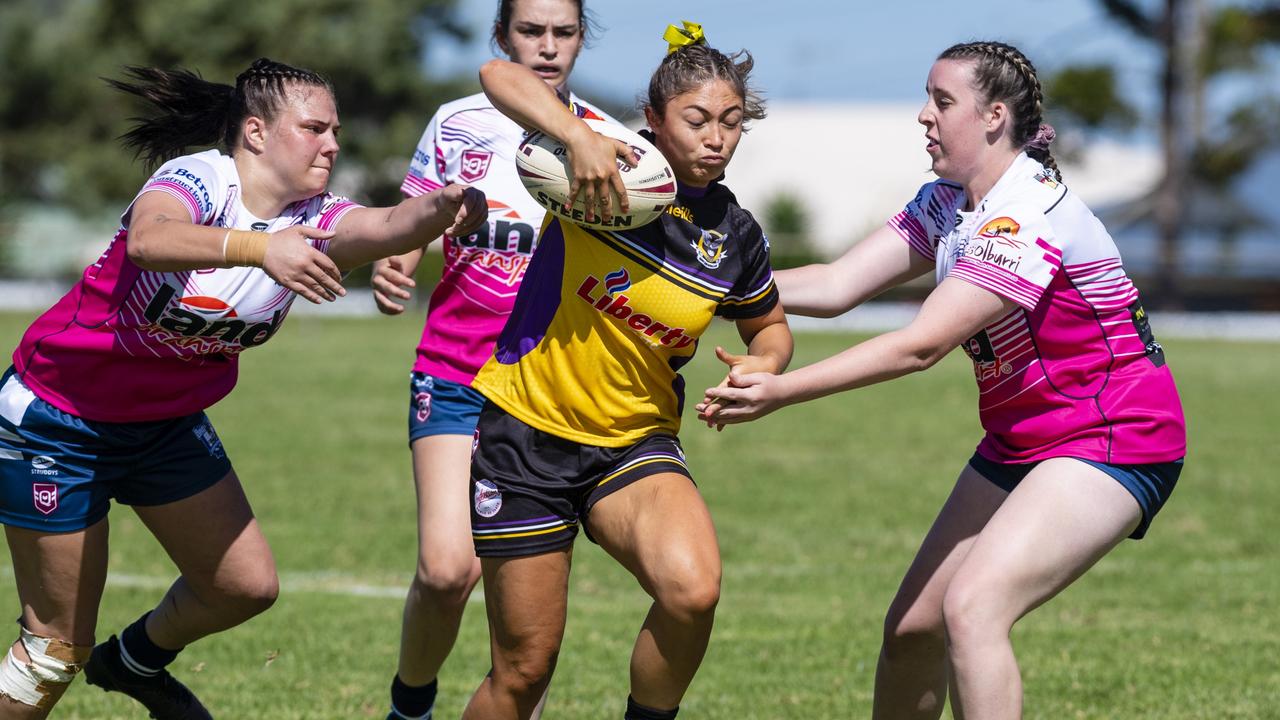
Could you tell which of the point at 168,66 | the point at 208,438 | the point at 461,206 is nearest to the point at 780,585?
the point at 208,438

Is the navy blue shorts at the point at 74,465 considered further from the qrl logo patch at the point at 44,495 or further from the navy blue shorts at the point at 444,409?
the navy blue shorts at the point at 444,409

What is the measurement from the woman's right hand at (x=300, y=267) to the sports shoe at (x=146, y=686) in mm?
1876

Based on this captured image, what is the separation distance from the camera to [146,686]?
520 cm

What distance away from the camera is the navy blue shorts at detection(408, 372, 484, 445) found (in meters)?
5.63

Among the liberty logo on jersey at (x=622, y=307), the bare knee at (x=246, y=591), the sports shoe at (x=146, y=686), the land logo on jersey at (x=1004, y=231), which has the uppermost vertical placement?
the land logo on jersey at (x=1004, y=231)

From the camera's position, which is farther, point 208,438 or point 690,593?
point 208,438

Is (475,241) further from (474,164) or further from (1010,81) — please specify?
(1010,81)

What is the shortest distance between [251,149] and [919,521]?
755cm

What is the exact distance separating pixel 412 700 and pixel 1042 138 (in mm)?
2983

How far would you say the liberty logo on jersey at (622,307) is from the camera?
4281 mm

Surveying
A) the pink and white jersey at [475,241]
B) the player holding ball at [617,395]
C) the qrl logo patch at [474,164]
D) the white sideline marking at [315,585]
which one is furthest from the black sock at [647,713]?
the white sideline marking at [315,585]

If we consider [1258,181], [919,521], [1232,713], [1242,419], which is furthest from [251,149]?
[1258,181]

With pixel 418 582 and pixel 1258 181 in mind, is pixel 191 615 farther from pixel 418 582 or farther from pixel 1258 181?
pixel 1258 181

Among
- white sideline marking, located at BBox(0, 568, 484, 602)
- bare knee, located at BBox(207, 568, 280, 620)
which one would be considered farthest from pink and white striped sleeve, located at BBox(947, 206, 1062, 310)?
white sideline marking, located at BBox(0, 568, 484, 602)
